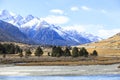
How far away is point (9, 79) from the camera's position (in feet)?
255

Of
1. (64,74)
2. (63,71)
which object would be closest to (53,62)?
(63,71)

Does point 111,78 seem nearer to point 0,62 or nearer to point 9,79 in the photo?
point 9,79

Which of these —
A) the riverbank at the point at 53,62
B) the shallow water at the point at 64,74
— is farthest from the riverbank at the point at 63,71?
the riverbank at the point at 53,62

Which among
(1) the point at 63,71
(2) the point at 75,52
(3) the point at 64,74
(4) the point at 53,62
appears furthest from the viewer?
(2) the point at 75,52

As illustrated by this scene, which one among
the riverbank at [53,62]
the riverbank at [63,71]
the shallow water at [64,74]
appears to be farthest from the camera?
the riverbank at [53,62]

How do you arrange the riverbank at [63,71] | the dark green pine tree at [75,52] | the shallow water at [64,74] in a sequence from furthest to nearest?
the dark green pine tree at [75,52], the riverbank at [63,71], the shallow water at [64,74]

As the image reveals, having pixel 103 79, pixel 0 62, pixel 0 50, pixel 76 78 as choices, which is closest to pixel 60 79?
pixel 76 78

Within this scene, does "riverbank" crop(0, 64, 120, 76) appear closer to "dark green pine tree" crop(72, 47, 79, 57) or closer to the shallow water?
the shallow water

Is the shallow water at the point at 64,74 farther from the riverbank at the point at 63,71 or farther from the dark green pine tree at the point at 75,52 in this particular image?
the dark green pine tree at the point at 75,52

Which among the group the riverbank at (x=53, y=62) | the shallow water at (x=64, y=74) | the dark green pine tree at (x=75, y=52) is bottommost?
the shallow water at (x=64, y=74)

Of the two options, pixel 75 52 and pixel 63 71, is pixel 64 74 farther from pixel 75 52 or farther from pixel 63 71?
pixel 75 52

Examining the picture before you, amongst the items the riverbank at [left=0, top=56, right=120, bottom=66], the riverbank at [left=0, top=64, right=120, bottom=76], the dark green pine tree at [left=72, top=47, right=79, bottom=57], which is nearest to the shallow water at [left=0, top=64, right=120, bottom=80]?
the riverbank at [left=0, top=64, right=120, bottom=76]

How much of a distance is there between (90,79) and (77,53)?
374ft

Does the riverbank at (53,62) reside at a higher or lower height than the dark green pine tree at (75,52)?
lower
